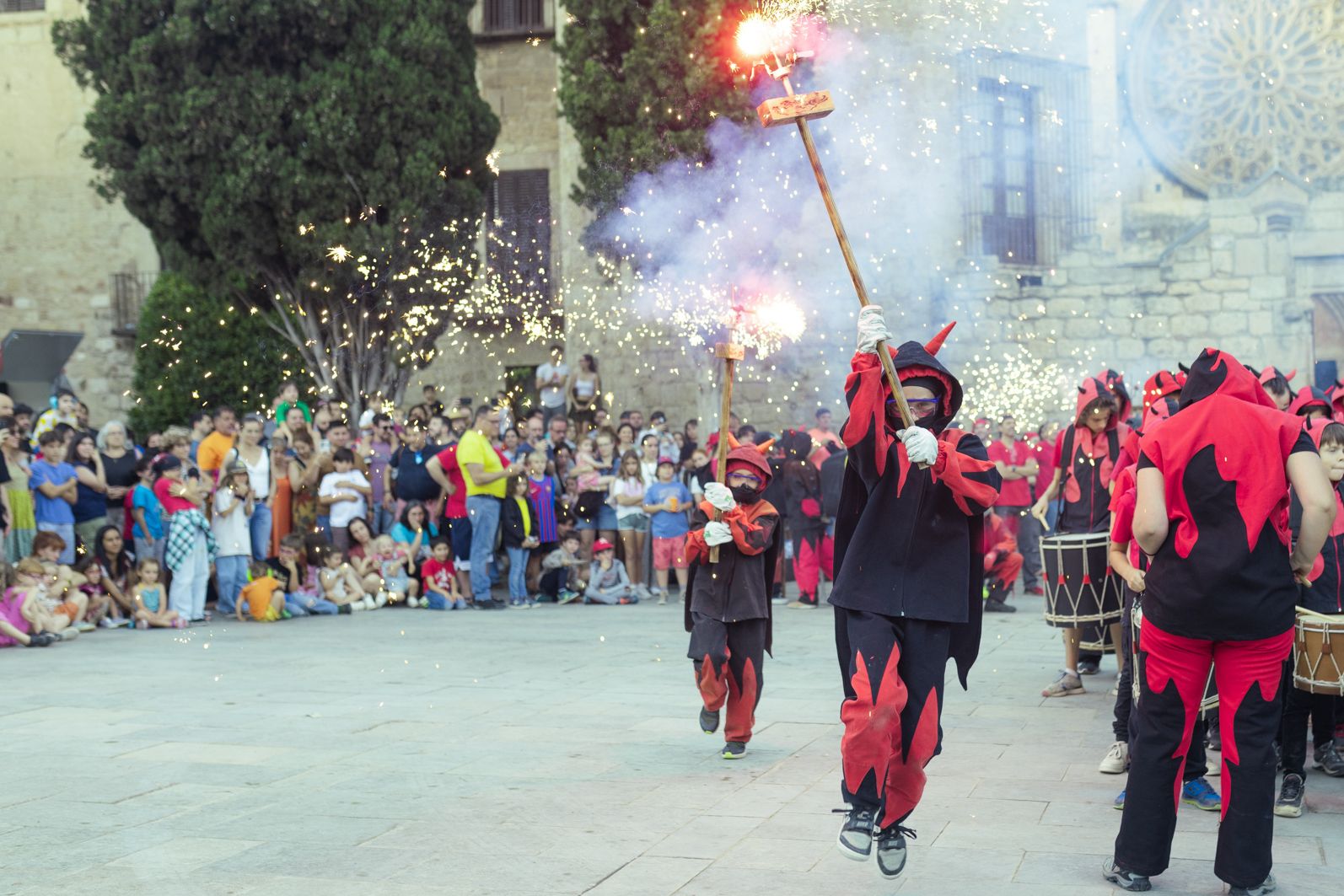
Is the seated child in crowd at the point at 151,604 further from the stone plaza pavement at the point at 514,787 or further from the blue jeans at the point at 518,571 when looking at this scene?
the blue jeans at the point at 518,571

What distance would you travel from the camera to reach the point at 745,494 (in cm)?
770

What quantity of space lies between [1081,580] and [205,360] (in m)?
17.3

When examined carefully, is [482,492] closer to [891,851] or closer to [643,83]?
[643,83]

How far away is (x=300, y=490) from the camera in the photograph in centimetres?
1456

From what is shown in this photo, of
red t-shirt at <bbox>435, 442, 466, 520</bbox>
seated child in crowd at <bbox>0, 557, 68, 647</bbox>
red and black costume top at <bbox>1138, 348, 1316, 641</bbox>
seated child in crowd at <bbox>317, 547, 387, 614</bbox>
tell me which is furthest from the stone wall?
→ red and black costume top at <bbox>1138, 348, 1316, 641</bbox>

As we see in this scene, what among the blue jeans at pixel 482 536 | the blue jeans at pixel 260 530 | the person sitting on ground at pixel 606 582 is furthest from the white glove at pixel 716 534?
the person sitting on ground at pixel 606 582

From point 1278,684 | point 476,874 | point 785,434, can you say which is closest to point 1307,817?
point 1278,684

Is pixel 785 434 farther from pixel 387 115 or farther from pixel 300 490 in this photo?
pixel 387 115

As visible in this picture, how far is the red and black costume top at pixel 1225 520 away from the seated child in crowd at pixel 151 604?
994 centimetres

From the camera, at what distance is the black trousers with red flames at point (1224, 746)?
470cm

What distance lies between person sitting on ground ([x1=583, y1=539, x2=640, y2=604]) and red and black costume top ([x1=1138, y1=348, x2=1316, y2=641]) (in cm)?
1066

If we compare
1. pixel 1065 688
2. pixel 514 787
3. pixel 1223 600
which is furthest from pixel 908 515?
pixel 1065 688

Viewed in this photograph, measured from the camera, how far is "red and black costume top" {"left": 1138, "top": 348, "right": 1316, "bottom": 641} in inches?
187

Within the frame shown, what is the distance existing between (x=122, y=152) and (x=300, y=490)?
693cm
